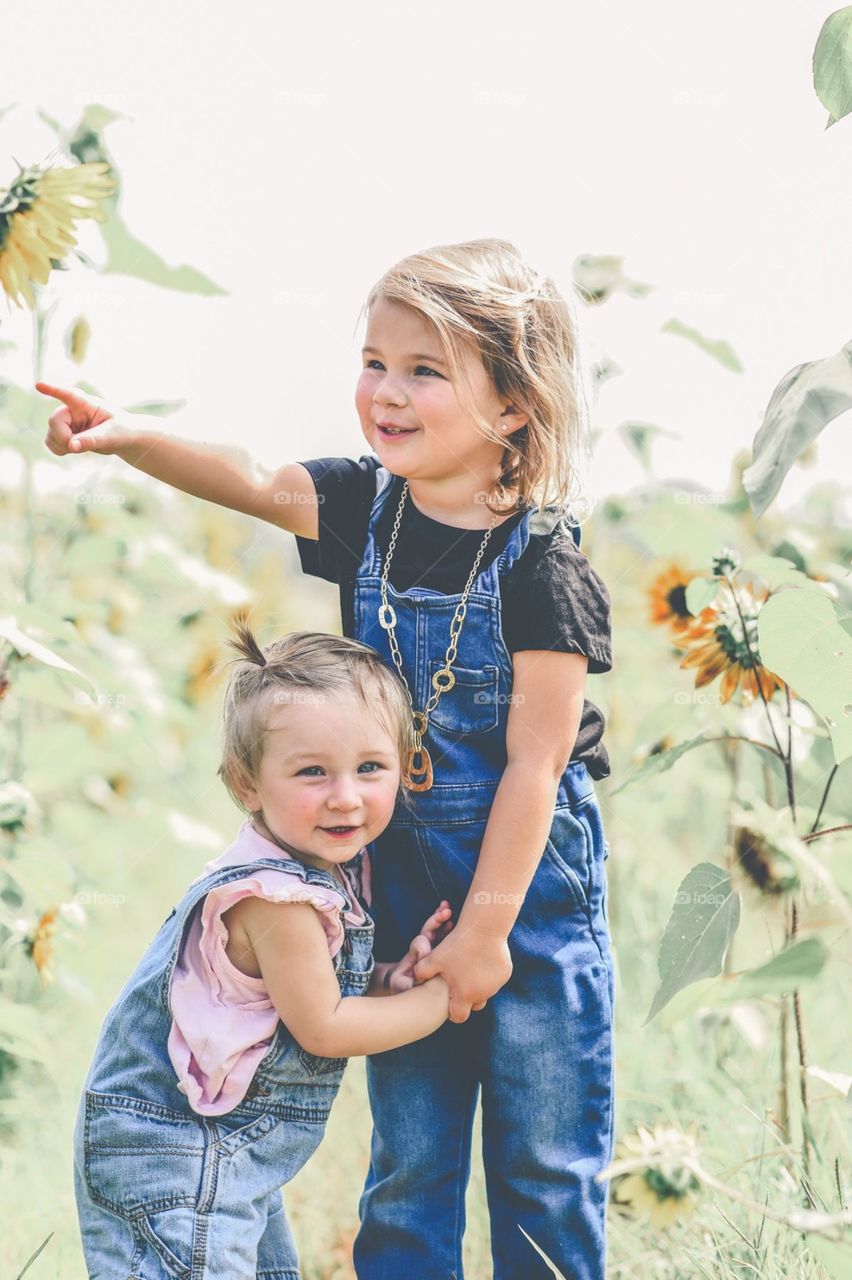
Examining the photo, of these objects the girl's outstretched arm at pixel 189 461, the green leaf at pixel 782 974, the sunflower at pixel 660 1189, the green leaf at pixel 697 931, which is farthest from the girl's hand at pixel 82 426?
the sunflower at pixel 660 1189

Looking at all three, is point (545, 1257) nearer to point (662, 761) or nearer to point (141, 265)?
point (662, 761)

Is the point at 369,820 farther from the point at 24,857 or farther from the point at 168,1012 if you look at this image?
the point at 24,857

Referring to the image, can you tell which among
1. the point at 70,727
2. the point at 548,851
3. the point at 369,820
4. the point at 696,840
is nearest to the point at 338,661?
the point at 369,820

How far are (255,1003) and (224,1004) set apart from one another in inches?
1.0

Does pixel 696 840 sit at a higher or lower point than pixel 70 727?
lower

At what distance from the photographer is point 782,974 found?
81 cm

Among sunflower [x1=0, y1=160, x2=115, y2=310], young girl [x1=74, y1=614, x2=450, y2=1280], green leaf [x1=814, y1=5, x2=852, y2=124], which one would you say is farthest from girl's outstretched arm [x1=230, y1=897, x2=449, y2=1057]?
green leaf [x1=814, y1=5, x2=852, y2=124]

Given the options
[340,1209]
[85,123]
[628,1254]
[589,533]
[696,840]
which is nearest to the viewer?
[85,123]

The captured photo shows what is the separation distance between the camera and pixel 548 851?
4.39ft

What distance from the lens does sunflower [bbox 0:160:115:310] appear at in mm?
1277

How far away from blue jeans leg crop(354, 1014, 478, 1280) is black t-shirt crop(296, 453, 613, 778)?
12.7 inches

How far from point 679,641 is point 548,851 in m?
0.35

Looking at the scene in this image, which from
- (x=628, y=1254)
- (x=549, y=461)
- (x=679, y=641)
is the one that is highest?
(x=549, y=461)

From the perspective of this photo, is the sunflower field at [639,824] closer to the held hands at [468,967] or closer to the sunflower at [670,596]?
the sunflower at [670,596]
